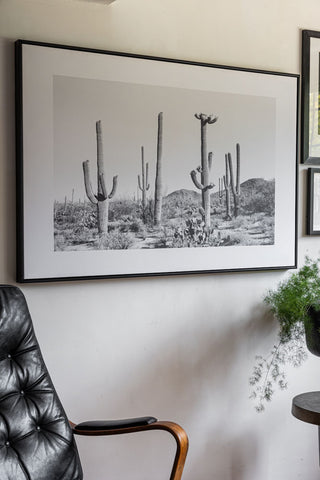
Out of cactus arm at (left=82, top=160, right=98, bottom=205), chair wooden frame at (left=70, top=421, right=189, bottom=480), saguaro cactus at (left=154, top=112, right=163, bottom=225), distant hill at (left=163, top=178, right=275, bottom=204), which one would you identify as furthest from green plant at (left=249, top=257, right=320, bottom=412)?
cactus arm at (left=82, top=160, right=98, bottom=205)

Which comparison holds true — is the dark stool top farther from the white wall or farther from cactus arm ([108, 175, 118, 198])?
cactus arm ([108, 175, 118, 198])

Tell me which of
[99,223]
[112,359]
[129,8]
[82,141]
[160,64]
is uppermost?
[129,8]

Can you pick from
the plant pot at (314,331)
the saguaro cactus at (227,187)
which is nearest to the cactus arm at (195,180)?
the saguaro cactus at (227,187)

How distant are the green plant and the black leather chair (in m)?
0.85

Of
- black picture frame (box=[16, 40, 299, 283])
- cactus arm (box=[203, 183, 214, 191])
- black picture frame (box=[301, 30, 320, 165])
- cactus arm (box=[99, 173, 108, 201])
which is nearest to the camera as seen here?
black picture frame (box=[16, 40, 299, 283])

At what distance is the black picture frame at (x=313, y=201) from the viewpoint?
9.63 ft

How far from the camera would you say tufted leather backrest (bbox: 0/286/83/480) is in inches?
81.3

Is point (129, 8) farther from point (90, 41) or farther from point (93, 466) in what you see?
point (93, 466)

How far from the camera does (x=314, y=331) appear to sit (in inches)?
103

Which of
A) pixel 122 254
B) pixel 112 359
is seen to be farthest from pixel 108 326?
pixel 122 254

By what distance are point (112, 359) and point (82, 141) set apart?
0.87 metres

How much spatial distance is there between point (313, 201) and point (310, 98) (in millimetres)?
470

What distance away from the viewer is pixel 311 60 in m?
2.92

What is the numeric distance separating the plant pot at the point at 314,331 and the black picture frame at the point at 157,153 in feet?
1.05
